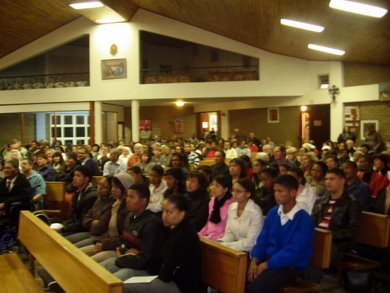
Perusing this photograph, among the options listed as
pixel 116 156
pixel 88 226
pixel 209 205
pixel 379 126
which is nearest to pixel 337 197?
pixel 209 205

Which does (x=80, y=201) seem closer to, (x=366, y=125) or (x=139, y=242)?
(x=139, y=242)

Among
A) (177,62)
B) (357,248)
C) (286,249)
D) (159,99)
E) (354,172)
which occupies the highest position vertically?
(177,62)

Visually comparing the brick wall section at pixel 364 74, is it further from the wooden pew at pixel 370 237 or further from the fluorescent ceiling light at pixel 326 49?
the wooden pew at pixel 370 237

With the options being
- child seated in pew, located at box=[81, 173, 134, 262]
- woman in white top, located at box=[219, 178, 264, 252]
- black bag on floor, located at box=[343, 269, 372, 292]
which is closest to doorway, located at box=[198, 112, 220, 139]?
child seated in pew, located at box=[81, 173, 134, 262]

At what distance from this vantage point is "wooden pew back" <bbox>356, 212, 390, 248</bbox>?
14.6ft

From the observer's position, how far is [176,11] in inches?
615

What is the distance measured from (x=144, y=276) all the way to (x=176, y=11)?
13.5 metres

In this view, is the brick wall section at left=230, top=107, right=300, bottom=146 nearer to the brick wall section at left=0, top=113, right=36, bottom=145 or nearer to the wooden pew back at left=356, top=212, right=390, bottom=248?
the brick wall section at left=0, top=113, right=36, bottom=145

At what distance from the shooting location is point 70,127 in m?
20.7

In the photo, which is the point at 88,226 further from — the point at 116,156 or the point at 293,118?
the point at 293,118

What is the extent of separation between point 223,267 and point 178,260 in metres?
0.35

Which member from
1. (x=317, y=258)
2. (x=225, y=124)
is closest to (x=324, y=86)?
(x=225, y=124)

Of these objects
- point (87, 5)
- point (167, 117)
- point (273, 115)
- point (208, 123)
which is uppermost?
point (87, 5)

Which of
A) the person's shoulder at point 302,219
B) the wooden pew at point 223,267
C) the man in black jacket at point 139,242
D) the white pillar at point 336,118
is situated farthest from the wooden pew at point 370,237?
the white pillar at point 336,118
